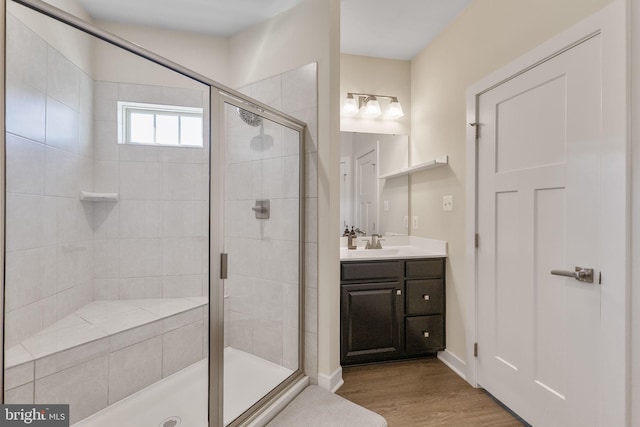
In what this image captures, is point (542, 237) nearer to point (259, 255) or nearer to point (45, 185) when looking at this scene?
point (259, 255)

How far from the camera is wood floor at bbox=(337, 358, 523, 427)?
1.67m

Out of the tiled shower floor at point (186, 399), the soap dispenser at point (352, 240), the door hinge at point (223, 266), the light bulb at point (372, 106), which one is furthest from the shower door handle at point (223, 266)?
the light bulb at point (372, 106)

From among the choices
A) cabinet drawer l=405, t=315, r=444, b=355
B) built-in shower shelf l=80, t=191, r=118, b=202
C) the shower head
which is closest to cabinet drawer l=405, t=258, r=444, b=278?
cabinet drawer l=405, t=315, r=444, b=355

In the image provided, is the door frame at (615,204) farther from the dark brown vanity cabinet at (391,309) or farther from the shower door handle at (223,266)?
the shower door handle at (223,266)

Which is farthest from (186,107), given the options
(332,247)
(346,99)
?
(346,99)

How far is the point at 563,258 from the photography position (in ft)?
4.81

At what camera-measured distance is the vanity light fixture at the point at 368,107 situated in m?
2.71

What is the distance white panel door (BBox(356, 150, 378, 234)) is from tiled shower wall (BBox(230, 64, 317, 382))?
35.7 inches

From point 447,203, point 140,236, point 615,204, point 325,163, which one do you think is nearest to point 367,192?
point 447,203

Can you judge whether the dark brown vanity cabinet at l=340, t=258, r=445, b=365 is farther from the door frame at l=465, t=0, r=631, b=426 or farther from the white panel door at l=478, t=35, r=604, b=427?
the door frame at l=465, t=0, r=631, b=426

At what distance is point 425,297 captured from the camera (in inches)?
92.0

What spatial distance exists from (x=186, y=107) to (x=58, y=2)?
103 cm

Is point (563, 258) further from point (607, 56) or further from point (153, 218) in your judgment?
point (153, 218)

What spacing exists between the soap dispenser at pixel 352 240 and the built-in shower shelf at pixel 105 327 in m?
1.44
